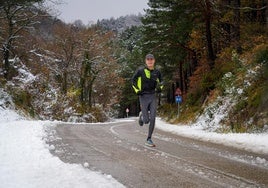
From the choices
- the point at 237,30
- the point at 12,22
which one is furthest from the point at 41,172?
the point at 12,22

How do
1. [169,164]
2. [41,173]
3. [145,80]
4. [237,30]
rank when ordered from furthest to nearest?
1. [237,30]
2. [145,80]
3. [169,164]
4. [41,173]

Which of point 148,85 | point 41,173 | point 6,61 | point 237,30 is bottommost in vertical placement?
point 41,173

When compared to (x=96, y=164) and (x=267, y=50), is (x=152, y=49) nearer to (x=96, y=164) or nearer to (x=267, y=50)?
(x=267, y=50)

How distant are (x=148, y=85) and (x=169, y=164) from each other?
3.01m

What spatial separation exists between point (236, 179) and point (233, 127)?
784cm

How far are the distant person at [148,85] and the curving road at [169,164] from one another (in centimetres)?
95

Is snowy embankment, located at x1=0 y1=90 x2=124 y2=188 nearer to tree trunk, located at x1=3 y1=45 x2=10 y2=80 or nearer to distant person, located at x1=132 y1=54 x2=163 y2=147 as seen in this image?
distant person, located at x1=132 y1=54 x2=163 y2=147

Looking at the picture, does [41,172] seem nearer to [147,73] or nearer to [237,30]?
[147,73]

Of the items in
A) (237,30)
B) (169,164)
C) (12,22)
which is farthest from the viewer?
(12,22)

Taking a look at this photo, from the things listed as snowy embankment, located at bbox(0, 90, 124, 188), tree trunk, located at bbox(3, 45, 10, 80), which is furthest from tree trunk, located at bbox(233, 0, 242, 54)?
tree trunk, located at bbox(3, 45, 10, 80)

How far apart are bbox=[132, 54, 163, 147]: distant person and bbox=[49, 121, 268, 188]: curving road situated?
0.95 metres

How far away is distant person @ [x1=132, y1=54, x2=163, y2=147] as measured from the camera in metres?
9.23

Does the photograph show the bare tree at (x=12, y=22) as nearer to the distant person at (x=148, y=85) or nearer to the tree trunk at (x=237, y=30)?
the tree trunk at (x=237, y=30)

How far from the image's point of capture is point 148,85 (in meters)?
9.26
